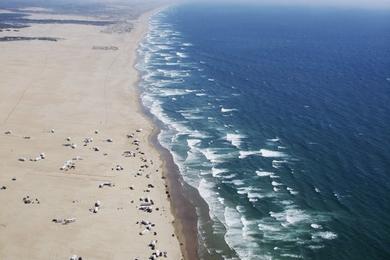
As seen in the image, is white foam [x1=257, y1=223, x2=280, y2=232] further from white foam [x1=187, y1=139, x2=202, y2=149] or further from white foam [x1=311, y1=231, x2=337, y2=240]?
white foam [x1=187, y1=139, x2=202, y2=149]

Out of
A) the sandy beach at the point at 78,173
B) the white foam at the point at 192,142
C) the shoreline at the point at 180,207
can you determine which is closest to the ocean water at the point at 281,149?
the white foam at the point at 192,142

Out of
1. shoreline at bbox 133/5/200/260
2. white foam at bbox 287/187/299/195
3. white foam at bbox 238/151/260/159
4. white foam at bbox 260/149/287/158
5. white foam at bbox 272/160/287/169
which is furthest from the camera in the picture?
white foam at bbox 260/149/287/158

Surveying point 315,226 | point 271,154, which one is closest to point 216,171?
point 271,154

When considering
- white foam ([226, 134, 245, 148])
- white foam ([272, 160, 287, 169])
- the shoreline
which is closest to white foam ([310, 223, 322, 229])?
the shoreline

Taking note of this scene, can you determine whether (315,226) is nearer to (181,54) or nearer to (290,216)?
(290,216)

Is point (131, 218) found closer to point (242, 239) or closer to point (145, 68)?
point (242, 239)

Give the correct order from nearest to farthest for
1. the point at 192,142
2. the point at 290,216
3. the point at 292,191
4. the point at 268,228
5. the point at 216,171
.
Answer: the point at 268,228 < the point at 290,216 < the point at 292,191 < the point at 216,171 < the point at 192,142
